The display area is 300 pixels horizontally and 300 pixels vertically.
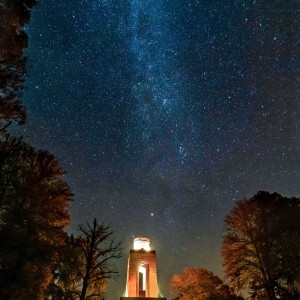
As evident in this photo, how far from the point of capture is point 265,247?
21.6m

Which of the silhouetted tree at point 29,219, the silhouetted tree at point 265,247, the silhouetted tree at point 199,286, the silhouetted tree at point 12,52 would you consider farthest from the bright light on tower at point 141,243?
the silhouetted tree at point 12,52

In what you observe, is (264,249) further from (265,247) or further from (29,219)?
(29,219)

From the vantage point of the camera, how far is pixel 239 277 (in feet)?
71.5

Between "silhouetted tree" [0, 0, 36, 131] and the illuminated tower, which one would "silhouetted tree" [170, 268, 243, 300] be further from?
"silhouetted tree" [0, 0, 36, 131]

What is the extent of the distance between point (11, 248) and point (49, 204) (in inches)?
225

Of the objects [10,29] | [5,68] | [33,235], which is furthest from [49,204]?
[10,29]

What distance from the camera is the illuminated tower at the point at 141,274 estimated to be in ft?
104

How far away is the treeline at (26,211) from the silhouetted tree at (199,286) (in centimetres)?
1134

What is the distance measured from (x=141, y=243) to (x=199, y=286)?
398 inches

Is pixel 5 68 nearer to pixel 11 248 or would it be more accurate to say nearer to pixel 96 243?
pixel 11 248

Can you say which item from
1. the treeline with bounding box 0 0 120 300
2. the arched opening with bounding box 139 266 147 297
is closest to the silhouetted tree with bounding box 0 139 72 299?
the treeline with bounding box 0 0 120 300

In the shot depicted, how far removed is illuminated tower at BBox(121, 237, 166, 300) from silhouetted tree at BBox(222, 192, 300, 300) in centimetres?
1250

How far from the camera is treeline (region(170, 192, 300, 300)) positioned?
2005 centimetres

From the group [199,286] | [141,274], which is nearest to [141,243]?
[141,274]
